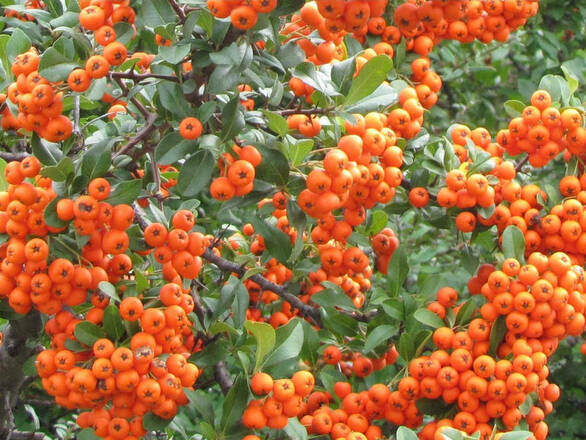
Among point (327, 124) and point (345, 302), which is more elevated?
point (327, 124)

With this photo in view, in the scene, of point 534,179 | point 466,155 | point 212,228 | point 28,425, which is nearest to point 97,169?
point 466,155

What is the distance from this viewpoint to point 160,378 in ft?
8.54

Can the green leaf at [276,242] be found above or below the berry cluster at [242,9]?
below

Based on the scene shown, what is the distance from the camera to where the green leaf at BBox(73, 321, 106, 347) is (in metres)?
2.58

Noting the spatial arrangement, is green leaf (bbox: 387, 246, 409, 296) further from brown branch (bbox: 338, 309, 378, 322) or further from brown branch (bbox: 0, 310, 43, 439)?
brown branch (bbox: 0, 310, 43, 439)

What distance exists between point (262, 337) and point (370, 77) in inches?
37.8

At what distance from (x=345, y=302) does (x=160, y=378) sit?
1084mm

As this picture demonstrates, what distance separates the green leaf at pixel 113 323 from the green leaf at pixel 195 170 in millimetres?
453

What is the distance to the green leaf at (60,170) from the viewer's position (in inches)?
97.6

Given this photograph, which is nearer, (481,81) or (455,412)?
(455,412)

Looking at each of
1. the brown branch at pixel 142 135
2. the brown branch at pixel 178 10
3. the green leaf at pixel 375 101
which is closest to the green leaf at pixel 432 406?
the green leaf at pixel 375 101

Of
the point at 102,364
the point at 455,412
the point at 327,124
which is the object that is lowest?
the point at 455,412

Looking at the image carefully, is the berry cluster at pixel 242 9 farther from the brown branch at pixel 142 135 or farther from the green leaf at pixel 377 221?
the green leaf at pixel 377 221

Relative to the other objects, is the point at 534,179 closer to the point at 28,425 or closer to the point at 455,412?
the point at 455,412
